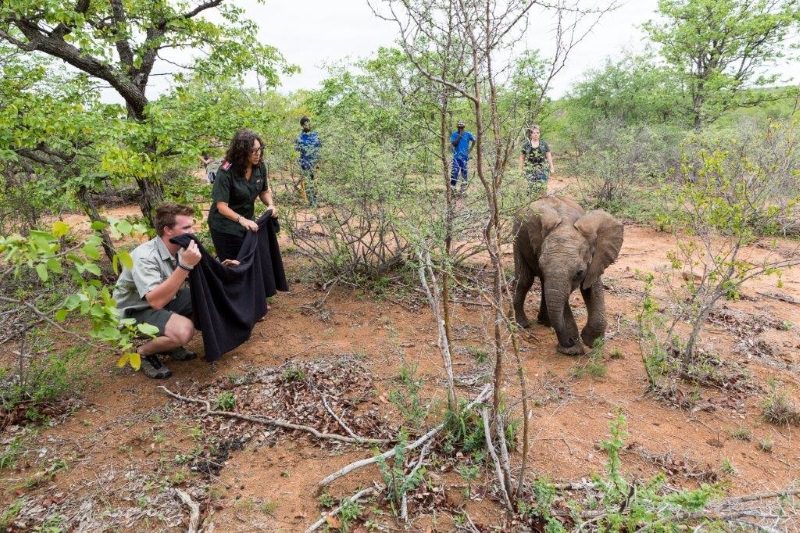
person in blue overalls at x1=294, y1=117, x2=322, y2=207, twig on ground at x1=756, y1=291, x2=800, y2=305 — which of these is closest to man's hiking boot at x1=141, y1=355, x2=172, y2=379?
person in blue overalls at x1=294, y1=117, x2=322, y2=207

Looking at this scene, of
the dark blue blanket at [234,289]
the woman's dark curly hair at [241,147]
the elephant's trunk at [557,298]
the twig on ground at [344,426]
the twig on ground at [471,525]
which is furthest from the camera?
the elephant's trunk at [557,298]

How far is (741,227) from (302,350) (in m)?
4.16

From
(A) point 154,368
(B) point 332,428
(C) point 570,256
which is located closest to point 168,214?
(A) point 154,368

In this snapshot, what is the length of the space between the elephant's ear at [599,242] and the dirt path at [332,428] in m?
0.91

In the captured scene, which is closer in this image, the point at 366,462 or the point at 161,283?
the point at 366,462

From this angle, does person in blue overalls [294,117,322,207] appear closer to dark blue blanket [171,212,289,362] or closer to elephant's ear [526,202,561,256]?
dark blue blanket [171,212,289,362]

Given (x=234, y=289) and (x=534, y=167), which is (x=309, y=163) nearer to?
(x=234, y=289)

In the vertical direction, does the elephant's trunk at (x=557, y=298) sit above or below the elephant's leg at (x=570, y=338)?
above

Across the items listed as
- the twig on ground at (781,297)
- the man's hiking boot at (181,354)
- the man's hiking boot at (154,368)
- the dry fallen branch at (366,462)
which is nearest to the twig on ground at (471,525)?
the dry fallen branch at (366,462)

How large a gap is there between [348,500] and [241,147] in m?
3.27

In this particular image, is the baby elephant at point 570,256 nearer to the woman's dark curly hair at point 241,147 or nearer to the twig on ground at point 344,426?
the twig on ground at point 344,426

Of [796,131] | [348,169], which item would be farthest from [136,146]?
[796,131]

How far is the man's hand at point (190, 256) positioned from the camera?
12.1 feet

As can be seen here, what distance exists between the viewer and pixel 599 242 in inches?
196
